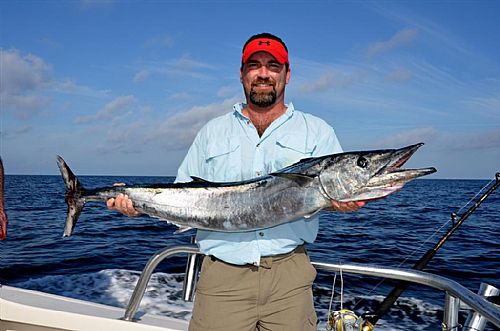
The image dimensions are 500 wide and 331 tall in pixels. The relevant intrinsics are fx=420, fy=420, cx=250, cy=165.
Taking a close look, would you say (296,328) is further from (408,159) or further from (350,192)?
(408,159)

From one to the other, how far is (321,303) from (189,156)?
15.4ft

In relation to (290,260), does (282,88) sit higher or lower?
higher

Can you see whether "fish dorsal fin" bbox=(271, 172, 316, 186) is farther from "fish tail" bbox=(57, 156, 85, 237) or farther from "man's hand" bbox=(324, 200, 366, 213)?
"fish tail" bbox=(57, 156, 85, 237)

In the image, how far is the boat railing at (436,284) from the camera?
7.36 feet

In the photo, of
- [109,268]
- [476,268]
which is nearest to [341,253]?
[476,268]

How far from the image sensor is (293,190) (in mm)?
2877

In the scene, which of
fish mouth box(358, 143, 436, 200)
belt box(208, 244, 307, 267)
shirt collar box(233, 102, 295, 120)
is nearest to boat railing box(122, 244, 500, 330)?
belt box(208, 244, 307, 267)

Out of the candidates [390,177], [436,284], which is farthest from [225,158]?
[436,284]

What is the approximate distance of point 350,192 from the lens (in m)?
2.81

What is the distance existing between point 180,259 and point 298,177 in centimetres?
767

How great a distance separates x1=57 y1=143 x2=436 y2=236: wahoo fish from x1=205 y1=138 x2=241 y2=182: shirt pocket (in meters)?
0.12

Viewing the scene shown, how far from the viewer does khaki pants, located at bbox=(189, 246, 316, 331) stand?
9.41 feet

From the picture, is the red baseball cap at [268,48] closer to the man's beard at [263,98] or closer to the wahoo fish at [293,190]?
the man's beard at [263,98]

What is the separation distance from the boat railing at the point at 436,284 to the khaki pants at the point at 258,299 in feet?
0.93
